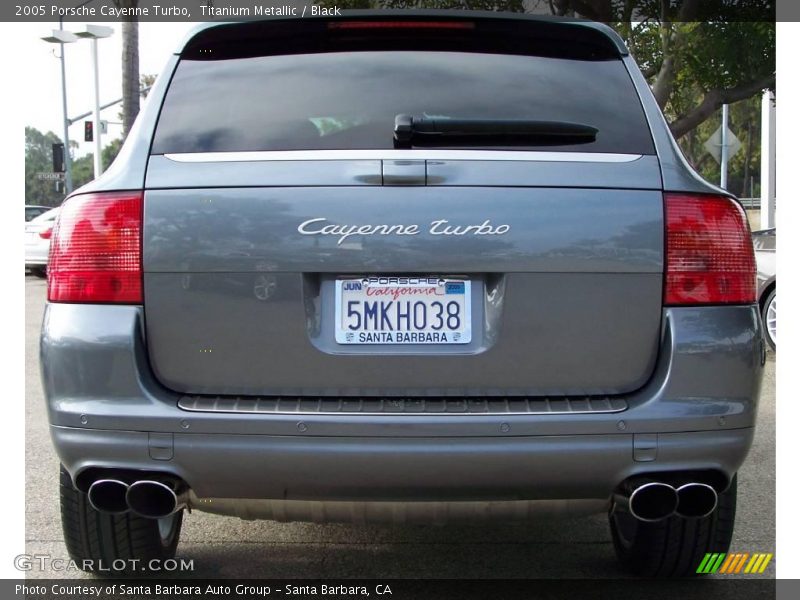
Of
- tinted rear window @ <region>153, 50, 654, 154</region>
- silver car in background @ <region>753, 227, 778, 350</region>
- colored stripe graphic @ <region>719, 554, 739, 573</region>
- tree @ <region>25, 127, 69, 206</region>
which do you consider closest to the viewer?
tinted rear window @ <region>153, 50, 654, 154</region>

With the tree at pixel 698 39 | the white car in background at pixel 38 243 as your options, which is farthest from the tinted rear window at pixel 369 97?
the white car in background at pixel 38 243

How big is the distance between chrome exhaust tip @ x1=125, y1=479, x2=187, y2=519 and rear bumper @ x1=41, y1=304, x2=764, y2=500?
7 centimetres

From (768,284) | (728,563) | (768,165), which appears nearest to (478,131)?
(728,563)

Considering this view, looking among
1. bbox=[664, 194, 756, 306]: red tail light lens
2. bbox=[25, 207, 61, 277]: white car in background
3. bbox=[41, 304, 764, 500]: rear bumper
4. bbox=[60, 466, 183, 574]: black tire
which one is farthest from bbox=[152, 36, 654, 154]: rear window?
bbox=[25, 207, 61, 277]: white car in background

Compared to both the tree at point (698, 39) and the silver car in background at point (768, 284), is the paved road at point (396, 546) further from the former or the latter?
the tree at point (698, 39)

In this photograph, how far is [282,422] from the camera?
2410 mm

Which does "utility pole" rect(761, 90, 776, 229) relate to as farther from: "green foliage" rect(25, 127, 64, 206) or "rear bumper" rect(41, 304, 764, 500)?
"green foliage" rect(25, 127, 64, 206)

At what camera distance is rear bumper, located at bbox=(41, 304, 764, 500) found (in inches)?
94.7

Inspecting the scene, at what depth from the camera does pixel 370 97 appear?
2.71m

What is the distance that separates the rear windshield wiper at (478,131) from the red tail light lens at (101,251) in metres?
0.78

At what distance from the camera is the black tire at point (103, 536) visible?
2.98 metres

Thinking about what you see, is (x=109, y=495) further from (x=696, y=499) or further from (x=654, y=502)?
(x=696, y=499)

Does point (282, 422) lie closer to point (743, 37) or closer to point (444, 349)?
point (444, 349)

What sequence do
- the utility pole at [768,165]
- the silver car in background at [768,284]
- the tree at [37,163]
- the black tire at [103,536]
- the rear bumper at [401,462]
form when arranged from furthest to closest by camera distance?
the tree at [37,163]
the utility pole at [768,165]
the silver car in background at [768,284]
the black tire at [103,536]
the rear bumper at [401,462]
